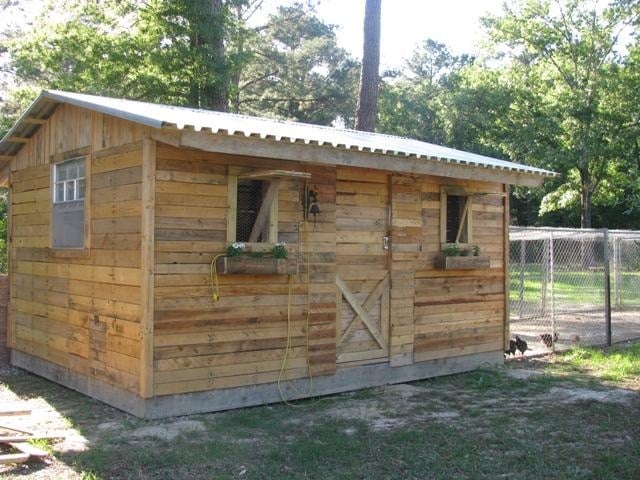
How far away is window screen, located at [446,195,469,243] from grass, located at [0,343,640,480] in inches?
71.7

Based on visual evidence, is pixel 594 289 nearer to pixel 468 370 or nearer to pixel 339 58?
pixel 468 370

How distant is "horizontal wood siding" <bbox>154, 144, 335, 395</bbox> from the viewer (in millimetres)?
6258

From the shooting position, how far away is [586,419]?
650 centimetres

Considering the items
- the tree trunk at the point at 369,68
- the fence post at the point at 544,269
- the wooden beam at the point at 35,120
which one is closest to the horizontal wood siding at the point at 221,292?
the wooden beam at the point at 35,120

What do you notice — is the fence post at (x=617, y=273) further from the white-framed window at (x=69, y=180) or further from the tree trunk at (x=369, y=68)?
the white-framed window at (x=69, y=180)

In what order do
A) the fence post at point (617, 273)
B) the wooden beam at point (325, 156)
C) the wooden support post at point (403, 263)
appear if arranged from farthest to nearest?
the fence post at point (617, 273) < the wooden support post at point (403, 263) < the wooden beam at point (325, 156)

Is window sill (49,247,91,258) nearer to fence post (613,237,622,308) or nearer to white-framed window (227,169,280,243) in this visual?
white-framed window (227,169,280,243)

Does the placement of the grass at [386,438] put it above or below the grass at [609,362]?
below

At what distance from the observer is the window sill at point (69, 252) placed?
23.7 feet

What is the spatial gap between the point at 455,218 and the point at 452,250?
62 cm

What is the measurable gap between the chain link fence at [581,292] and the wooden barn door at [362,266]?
3.82 m

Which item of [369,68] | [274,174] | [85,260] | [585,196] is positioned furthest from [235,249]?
[585,196]

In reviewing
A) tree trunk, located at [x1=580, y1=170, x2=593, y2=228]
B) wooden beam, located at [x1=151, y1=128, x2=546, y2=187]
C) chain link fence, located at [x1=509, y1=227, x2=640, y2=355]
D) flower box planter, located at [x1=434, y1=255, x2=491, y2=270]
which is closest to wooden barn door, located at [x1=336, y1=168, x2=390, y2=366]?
wooden beam, located at [x1=151, y1=128, x2=546, y2=187]

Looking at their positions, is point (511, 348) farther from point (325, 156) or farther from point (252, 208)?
point (252, 208)
